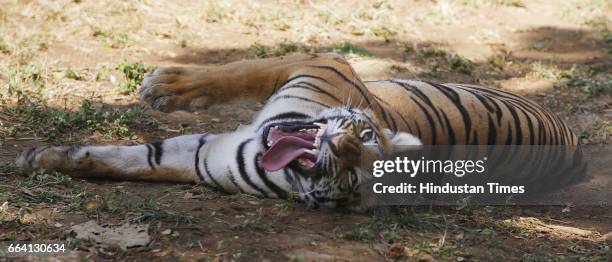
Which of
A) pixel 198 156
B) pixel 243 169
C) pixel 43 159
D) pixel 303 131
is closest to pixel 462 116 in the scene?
pixel 303 131

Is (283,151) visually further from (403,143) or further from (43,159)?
(43,159)

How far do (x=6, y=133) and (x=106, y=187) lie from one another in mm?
769

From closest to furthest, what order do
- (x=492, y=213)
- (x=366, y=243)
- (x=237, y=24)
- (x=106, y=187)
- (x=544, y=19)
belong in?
(x=366, y=243)
(x=106, y=187)
(x=492, y=213)
(x=237, y=24)
(x=544, y=19)

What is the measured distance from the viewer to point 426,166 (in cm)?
355

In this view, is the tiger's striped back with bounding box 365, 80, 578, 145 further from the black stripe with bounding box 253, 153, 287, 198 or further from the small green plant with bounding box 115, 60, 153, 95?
the small green plant with bounding box 115, 60, 153, 95

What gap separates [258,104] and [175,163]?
33.0 inches

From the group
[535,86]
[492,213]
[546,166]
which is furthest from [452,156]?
[535,86]

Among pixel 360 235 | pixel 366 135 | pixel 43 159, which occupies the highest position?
pixel 366 135

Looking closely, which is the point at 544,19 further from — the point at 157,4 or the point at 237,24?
the point at 157,4

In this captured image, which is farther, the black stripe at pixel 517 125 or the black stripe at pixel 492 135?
the black stripe at pixel 517 125

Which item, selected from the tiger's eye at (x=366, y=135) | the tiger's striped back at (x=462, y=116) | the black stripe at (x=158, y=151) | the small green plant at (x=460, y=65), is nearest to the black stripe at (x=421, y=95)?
the tiger's striped back at (x=462, y=116)

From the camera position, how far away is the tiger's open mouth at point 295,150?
3086 millimetres

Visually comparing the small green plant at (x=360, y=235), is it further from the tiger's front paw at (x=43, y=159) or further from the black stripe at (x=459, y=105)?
the tiger's front paw at (x=43, y=159)

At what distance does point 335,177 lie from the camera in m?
3.08
